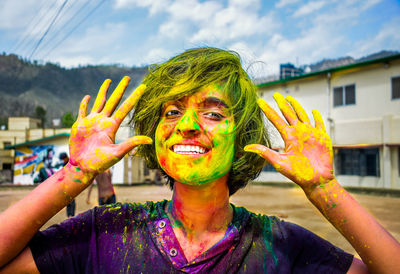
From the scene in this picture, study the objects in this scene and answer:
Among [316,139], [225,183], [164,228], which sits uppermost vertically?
[316,139]

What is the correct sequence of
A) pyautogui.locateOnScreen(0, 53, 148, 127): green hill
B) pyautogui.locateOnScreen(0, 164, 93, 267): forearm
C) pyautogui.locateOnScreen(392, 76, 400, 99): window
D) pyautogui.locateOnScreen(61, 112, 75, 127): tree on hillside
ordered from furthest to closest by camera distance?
pyautogui.locateOnScreen(0, 53, 148, 127): green hill, pyautogui.locateOnScreen(61, 112, 75, 127): tree on hillside, pyautogui.locateOnScreen(392, 76, 400, 99): window, pyautogui.locateOnScreen(0, 164, 93, 267): forearm

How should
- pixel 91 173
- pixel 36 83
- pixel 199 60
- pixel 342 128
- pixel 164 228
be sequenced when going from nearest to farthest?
pixel 91 173 < pixel 164 228 < pixel 199 60 < pixel 342 128 < pixel 36 83

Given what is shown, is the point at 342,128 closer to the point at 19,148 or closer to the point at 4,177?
the point at 19,148

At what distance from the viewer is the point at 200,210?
1.65 m

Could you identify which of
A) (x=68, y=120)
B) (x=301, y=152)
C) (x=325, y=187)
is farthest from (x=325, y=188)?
(x=68, y=120)

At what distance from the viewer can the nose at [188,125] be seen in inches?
61.2

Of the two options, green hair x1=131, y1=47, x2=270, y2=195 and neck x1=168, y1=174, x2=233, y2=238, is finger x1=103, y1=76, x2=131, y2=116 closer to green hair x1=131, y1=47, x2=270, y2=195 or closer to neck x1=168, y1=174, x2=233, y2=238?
green hair x1=131, y1=47, x2=270, y2=195

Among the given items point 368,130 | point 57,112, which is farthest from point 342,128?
point 57,112

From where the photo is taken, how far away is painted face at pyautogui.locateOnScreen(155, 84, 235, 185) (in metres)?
1.54

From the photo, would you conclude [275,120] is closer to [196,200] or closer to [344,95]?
[196,200]

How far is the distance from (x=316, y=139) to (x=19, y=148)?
83.9ft

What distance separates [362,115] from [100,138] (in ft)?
61.6

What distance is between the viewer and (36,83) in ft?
564

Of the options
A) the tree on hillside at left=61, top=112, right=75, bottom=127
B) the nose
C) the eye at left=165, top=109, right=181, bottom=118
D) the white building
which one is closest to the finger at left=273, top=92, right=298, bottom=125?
the nose
